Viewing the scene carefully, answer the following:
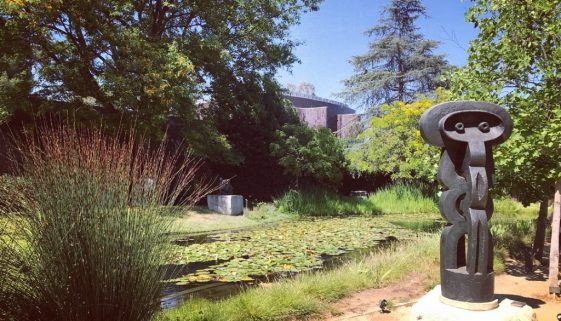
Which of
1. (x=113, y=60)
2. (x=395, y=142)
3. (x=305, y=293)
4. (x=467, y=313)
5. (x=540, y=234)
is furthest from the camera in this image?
(x=395, y=142)

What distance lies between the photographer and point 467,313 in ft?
11.2

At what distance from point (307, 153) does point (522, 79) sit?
10847 millimetres

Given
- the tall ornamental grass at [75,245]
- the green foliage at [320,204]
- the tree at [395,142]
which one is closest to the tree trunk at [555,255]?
the tall ornamental grass at [75,245]

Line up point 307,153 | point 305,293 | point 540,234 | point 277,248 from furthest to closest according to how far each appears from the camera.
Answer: point 307,153, point 277,248, point 540,234, point 305,293

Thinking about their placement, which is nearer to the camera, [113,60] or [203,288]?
[203,288]

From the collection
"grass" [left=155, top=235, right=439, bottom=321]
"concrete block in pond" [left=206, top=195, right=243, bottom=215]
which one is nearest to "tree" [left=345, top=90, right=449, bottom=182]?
"concrete block in pond" [left=206, top=195, right=243, bottom=215]

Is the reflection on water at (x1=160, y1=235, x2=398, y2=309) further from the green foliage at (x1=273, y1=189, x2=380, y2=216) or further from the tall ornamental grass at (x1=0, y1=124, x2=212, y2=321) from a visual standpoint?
the green foliage at (x1=273, y1=189, x2=380, y2=216)

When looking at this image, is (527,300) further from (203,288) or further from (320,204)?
(320,204)

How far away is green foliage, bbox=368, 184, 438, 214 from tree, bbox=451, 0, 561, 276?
1084cm

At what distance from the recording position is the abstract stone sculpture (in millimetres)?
3611

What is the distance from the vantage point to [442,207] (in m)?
3.84

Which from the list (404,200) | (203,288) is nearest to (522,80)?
(203,288)

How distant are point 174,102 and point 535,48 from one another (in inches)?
364

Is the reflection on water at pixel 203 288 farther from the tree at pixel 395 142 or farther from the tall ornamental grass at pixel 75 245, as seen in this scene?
the tree at pixel 395 142
